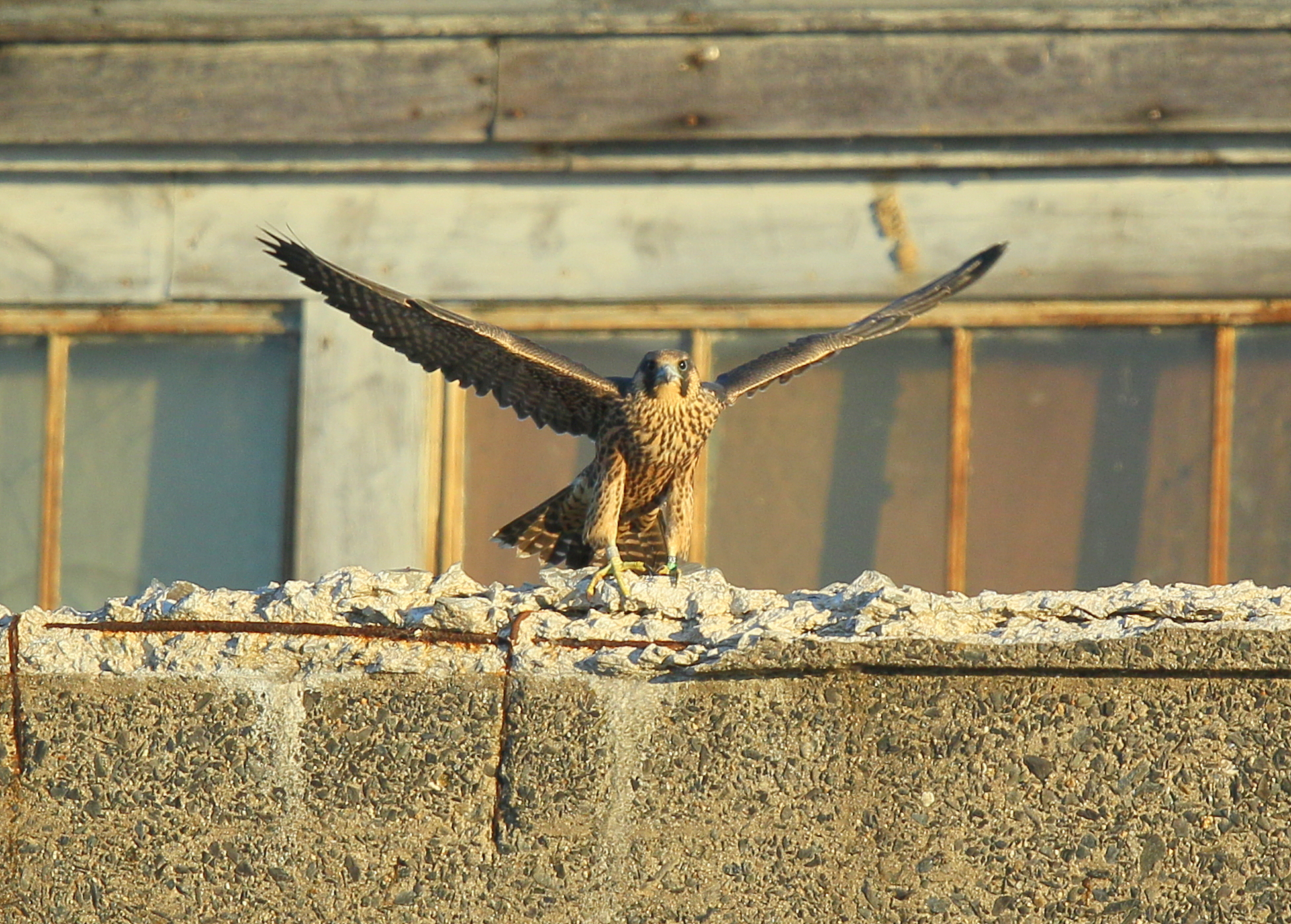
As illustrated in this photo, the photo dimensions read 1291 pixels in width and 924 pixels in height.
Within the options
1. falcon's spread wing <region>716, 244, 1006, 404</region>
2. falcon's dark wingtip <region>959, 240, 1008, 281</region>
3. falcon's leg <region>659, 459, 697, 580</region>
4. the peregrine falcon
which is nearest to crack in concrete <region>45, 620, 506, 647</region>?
the peregrine falcon

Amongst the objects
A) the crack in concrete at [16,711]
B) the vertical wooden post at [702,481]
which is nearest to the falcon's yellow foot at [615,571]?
the vertical wooden post at [702,481]

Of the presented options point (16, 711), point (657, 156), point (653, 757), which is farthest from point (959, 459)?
point (16, 711)

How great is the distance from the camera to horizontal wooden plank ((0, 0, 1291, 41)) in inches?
229

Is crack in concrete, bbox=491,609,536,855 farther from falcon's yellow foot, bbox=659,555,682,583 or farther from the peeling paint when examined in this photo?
the peeling paint

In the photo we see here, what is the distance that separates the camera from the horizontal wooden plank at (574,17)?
19.0ft

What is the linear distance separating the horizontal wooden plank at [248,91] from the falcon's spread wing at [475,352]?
3.55ft

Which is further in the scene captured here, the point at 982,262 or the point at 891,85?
the point at 891,85

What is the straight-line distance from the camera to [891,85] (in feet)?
19.2

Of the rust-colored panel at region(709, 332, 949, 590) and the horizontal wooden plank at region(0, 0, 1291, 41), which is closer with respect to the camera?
the horizontal wooden plank at region(0, 0, 1291, 41)

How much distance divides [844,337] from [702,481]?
39.9 inches

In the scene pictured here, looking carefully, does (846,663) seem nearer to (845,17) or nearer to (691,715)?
(691,715)

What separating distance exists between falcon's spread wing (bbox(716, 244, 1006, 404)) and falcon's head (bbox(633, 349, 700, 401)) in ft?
0.57

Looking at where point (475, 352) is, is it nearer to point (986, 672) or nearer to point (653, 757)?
point (653, 757)

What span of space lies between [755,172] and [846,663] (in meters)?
3.25
